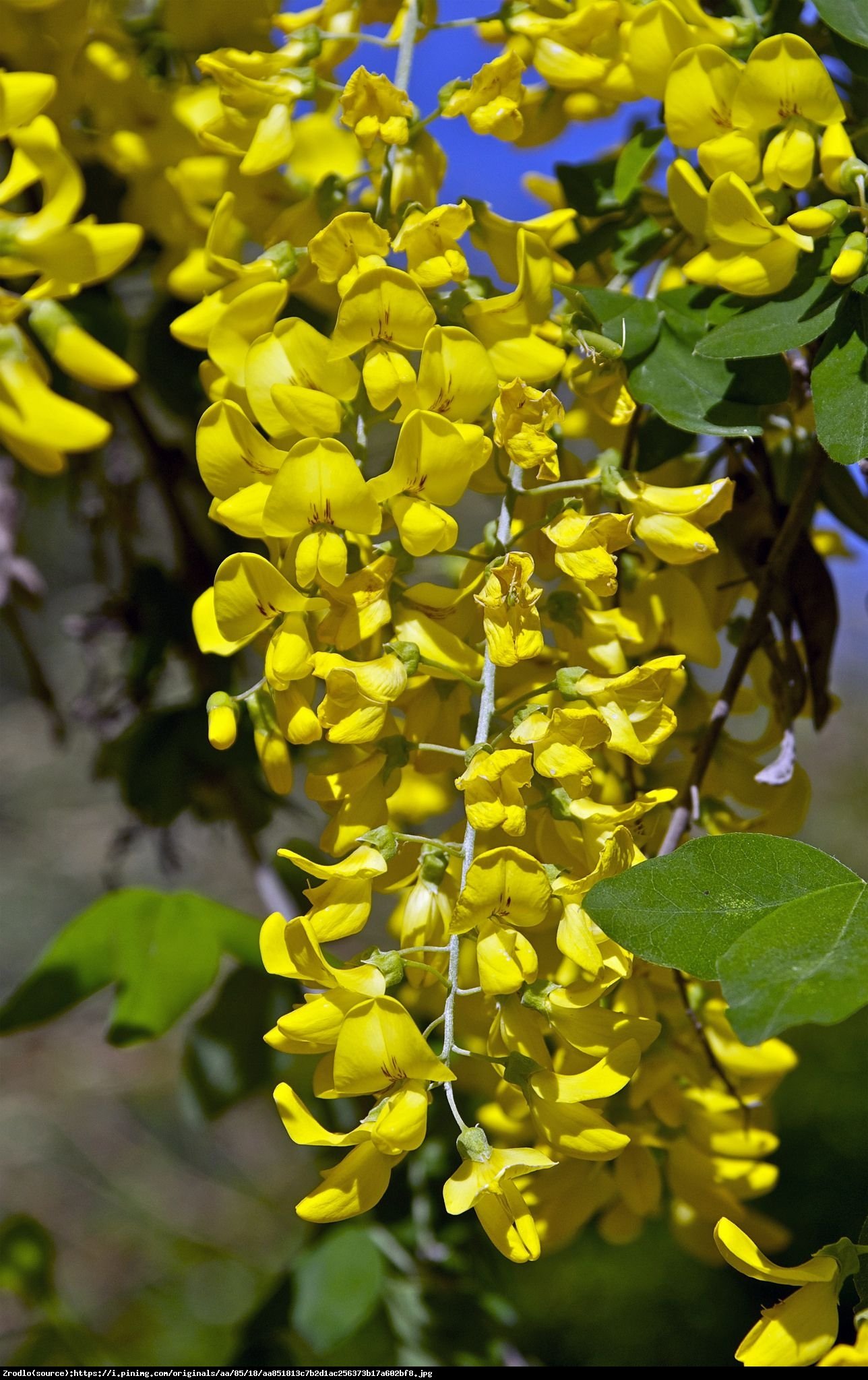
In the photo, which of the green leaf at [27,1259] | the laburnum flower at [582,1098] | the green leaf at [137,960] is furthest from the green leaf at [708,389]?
the green leaf at [27,1259]

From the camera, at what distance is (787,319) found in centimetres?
43

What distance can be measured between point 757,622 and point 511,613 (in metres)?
0.16

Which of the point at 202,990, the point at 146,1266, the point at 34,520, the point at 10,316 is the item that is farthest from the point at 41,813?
the point at 10,316

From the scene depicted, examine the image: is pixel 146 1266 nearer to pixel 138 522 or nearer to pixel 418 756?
pixel 138 522

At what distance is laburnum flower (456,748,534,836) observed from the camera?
362mm

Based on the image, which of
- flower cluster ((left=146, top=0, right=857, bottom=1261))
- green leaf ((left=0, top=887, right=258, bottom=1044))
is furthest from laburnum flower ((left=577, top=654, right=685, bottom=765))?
green leaf ((left=0, top=887, right=258, bottom=1044))

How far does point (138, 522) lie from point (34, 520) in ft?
0.98

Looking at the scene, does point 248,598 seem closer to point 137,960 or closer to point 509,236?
point 509,236

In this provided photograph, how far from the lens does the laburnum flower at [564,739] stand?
371 millimetres

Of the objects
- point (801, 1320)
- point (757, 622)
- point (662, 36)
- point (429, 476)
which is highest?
point (662, 36)

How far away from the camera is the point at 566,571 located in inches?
15.6

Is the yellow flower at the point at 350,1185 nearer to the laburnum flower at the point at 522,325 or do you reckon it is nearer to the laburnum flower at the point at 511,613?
the laburnum flower at the point at 511,613

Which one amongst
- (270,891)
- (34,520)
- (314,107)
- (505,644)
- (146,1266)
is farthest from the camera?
(146,1266)

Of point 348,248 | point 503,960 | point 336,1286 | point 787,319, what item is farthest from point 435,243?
point 336,1286
